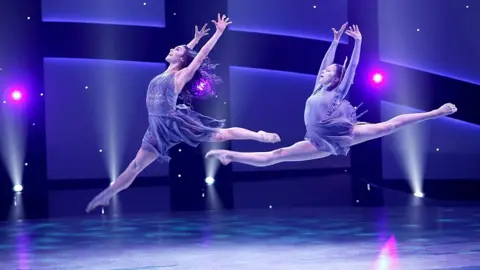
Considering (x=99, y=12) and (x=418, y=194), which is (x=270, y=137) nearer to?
(x=418, y=194)

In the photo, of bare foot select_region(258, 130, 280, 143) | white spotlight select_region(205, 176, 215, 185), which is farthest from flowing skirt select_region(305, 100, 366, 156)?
white spotlight select_region(205, 176, 215, 185)

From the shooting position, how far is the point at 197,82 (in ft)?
22.0

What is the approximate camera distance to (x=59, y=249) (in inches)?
221

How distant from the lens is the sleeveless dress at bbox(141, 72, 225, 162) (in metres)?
6.41

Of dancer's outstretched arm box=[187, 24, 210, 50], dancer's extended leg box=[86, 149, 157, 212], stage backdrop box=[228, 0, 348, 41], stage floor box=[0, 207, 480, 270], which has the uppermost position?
stage backdrop box=[228, 0, 348, 41]

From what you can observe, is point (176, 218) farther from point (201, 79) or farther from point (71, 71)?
point (71, 71)

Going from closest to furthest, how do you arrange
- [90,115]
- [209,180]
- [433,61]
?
[433,61]
[209,180]
[90,115]

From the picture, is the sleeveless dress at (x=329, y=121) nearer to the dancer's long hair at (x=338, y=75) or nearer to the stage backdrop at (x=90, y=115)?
the dancer's long hair at (x=338, y=75)

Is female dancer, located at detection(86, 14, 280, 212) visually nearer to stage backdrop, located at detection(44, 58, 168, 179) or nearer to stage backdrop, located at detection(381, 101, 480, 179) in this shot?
stage backdrop, located at detection(44, 58, 168, 179)

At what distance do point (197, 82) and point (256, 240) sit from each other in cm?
167

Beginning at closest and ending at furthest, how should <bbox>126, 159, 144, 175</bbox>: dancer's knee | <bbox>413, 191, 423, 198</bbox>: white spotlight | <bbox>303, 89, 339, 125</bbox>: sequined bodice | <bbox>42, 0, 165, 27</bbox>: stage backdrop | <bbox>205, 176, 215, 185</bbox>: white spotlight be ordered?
1. <bbox>303, 89, 339, 125</bbox>: sequined bodice
2. <bbox>126, 159, 144, 175</bbox>: dancer's knee
3. <bbox>413, 191, 423, 198</bbox>: white spotlight
4. <bbox>205, 176, 215, 185</bbox>: white spotlight
5. <bbox>42, 0, 165, 27</bbox>: stage backdrop

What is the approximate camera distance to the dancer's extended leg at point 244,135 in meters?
6.29

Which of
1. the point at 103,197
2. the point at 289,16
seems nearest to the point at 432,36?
the point at 289,16

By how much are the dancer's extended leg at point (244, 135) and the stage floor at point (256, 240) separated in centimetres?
80
